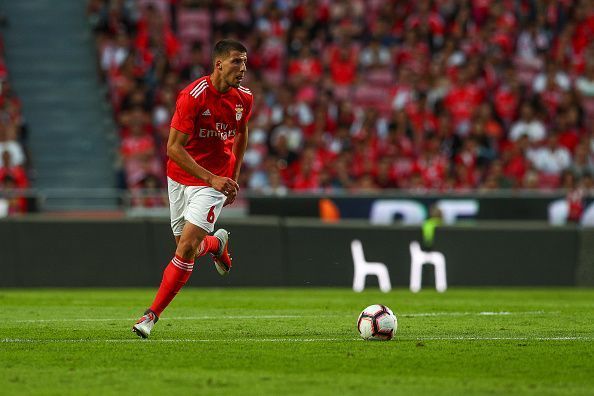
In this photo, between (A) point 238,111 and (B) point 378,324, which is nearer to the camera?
(B) point 378,324

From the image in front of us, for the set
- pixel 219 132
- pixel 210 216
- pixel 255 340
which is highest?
pixel 219 132

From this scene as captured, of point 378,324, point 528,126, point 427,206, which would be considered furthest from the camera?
point 528,126

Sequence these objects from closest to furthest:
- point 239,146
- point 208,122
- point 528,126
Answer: point 208,122, point 239,146, point 528,126

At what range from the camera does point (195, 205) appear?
1041 centimetres

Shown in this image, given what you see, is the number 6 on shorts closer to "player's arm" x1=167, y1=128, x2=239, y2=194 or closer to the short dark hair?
"player's arm" x1=167, y1=128, x2=239, y2=194

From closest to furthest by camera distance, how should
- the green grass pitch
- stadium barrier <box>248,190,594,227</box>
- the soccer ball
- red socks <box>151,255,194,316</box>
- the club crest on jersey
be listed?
the green grass pitch, the soccer ball, red socks <box>151,255,194,316</box>, the club crest on jersey, stadium barrier <box>248,190,594,227</box>

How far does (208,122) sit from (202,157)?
0.31 metres

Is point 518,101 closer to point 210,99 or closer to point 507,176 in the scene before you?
point 507,176

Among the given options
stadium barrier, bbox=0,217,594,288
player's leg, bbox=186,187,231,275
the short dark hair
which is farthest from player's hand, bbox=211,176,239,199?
stadium barrier, bbox=0,217,594,288

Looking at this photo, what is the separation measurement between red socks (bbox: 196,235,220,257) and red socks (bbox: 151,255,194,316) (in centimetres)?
94

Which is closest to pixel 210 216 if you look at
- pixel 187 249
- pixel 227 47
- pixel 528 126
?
pixel 187 249

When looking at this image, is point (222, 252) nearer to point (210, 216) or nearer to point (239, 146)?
point (239, 146)

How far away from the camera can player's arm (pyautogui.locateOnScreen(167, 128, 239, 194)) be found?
33.1 ft

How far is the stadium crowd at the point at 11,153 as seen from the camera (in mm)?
19328
